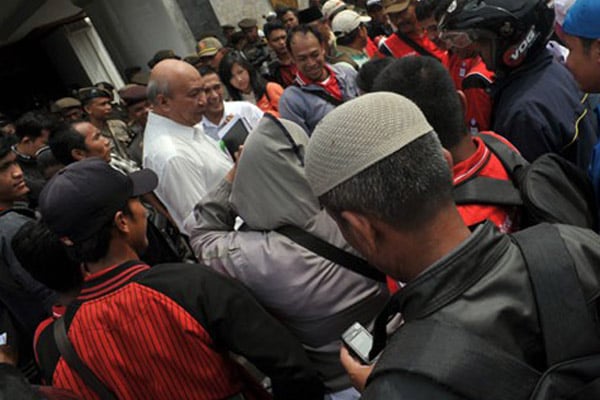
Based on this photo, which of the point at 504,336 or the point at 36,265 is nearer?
the point at 504,336

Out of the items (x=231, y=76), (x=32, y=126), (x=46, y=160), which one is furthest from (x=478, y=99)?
(x=32, y=126)

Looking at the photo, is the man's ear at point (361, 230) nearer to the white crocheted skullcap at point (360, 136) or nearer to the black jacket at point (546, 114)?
the white crocheted skullcap at point (360, 136)

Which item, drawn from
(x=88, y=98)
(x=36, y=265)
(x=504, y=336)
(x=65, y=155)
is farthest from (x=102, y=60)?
(x=504, y=336)

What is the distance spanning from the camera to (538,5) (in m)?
1.93

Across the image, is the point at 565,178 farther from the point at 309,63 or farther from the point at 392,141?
the point at 309,63

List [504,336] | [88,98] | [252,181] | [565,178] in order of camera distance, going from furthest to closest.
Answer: [88,98] → [252,181] → [565,178] → [504,336]

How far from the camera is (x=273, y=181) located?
1.43 metres

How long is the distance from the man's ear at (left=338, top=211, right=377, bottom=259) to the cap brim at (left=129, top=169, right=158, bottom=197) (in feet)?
3.69

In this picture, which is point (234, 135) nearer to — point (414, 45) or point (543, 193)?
point (414, 45)

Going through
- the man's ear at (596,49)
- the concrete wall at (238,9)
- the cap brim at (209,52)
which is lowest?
the man's ear at (596,49)

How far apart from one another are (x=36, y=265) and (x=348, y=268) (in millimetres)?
1228

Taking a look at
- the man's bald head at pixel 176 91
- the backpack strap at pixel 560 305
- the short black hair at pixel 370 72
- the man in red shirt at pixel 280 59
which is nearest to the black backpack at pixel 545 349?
the backpack strap at pixel 560 305

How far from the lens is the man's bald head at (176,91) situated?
2.87 m

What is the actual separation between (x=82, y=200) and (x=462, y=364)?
1.34 metres
